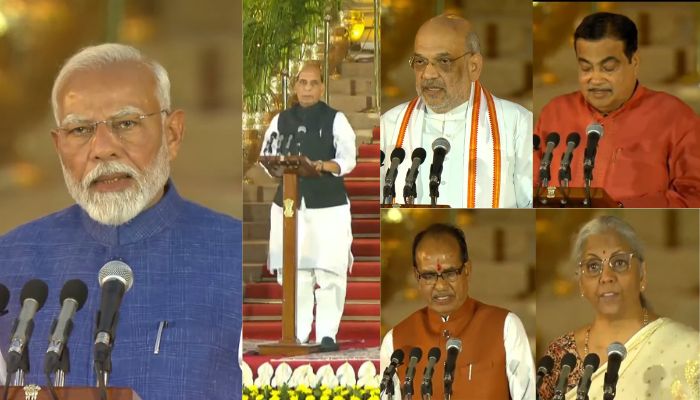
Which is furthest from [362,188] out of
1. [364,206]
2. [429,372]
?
[429,372]

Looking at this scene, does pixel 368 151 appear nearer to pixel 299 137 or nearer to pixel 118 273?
pixel 299 137

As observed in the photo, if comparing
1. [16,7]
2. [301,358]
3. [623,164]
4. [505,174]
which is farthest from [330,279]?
[16,7]

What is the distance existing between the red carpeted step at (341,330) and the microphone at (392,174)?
704 millimetres

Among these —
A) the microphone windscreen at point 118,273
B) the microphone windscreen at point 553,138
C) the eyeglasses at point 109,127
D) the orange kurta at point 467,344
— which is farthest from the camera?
the microphone windscreen at point 553,138

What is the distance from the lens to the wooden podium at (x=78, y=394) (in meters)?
Result: 5.46

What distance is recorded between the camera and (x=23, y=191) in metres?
6.34

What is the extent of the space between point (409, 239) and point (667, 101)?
1.66 metres

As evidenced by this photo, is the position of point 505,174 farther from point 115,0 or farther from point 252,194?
point 115,0

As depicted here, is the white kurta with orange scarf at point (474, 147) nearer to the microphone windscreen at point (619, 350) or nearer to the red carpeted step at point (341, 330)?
the red carpeted step at point (341, 330)

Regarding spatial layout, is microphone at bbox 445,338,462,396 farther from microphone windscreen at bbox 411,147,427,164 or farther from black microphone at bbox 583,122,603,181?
black microphone at bbox 583,122,603,181

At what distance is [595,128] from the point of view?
6.46m

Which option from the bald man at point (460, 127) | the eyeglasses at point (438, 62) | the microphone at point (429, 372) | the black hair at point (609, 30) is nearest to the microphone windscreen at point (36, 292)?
the bald man at point (460, 127)

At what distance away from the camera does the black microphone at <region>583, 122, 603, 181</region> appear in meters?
6.42

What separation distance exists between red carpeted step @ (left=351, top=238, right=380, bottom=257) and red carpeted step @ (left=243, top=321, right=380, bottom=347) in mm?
378
